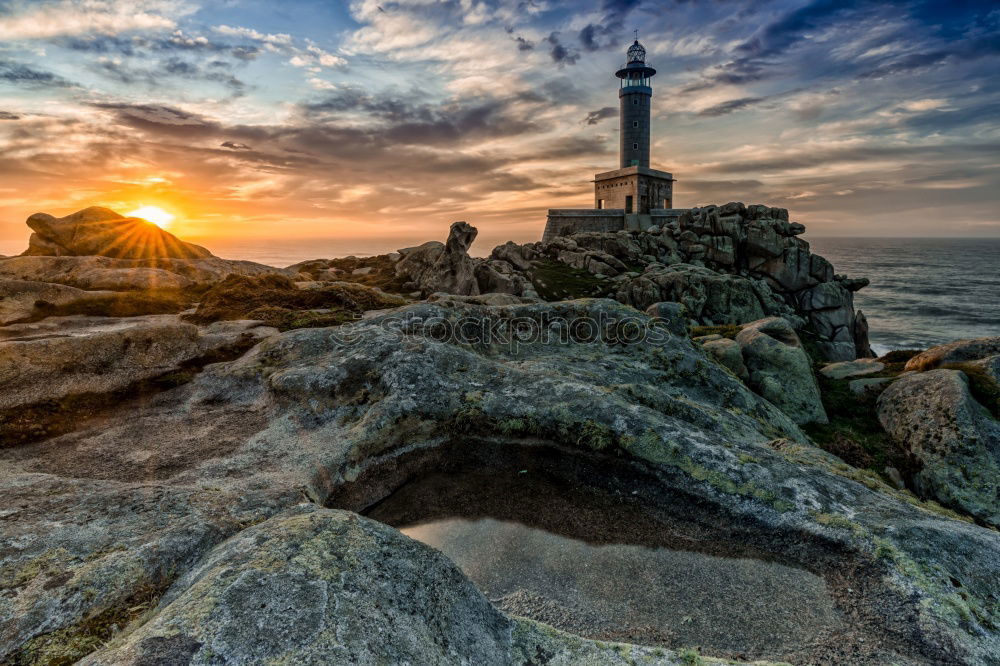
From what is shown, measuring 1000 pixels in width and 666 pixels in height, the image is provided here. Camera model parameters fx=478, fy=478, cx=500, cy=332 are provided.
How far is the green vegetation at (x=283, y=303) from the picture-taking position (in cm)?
2095

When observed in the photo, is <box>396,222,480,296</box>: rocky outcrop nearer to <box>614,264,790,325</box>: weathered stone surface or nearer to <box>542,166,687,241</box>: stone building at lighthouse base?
<box>614,264,790,325</box>: weathered stone surface

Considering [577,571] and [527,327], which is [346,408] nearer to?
[577,571]

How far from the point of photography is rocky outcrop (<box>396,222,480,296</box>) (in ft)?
173

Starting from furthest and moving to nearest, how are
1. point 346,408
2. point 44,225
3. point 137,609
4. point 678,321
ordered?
point 44,225, point 678,321, point 346,408, point 137,609

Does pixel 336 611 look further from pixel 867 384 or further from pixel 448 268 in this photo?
pixel 448 268

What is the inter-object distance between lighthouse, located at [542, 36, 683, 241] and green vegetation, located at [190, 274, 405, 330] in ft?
279

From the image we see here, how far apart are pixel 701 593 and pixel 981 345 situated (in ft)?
84.6

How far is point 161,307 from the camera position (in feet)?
80.7

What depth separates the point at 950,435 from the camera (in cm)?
1777

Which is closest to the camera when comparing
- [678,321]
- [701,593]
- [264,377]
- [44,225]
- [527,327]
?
[701,593]

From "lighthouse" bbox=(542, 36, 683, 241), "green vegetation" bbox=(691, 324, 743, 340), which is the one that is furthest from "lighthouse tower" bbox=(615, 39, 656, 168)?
"green vegetation" bbox=(691, 324, 743, 340)

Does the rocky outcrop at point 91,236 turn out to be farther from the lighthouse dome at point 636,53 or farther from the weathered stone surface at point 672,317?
the lighthouse dome at point 636,53

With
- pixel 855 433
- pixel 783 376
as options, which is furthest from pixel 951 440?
pixel 783 376

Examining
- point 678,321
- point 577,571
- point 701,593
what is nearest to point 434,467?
point 577,571
